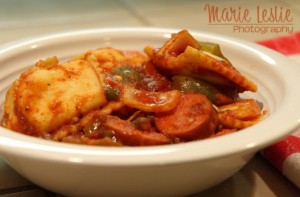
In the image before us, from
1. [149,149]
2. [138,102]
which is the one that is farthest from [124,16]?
[149,149]

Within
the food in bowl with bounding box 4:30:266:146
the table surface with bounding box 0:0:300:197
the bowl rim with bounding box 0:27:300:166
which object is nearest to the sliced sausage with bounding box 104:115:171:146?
the food in bowl with bounding box 4:30:266:146

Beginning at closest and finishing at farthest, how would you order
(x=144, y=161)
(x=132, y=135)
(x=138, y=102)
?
1. (x=144, y=161)
2. (x=132, y=135)
3. (x=138, y=102)

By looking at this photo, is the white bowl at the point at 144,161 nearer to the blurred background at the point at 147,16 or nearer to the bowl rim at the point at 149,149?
the bowl rim at the point at 149,149

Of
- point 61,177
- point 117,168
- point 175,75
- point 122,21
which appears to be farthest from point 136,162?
point 122,21

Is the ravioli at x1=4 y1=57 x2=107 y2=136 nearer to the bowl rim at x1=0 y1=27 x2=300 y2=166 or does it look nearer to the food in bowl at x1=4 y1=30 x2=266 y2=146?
the food in bowl at x1=4 y1=30 x2=266 y2=146

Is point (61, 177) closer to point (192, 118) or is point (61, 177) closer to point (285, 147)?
point (192, 118)

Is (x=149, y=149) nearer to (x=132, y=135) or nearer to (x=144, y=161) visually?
(x=144, y=161)

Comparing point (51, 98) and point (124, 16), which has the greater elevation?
point (51, 98)
